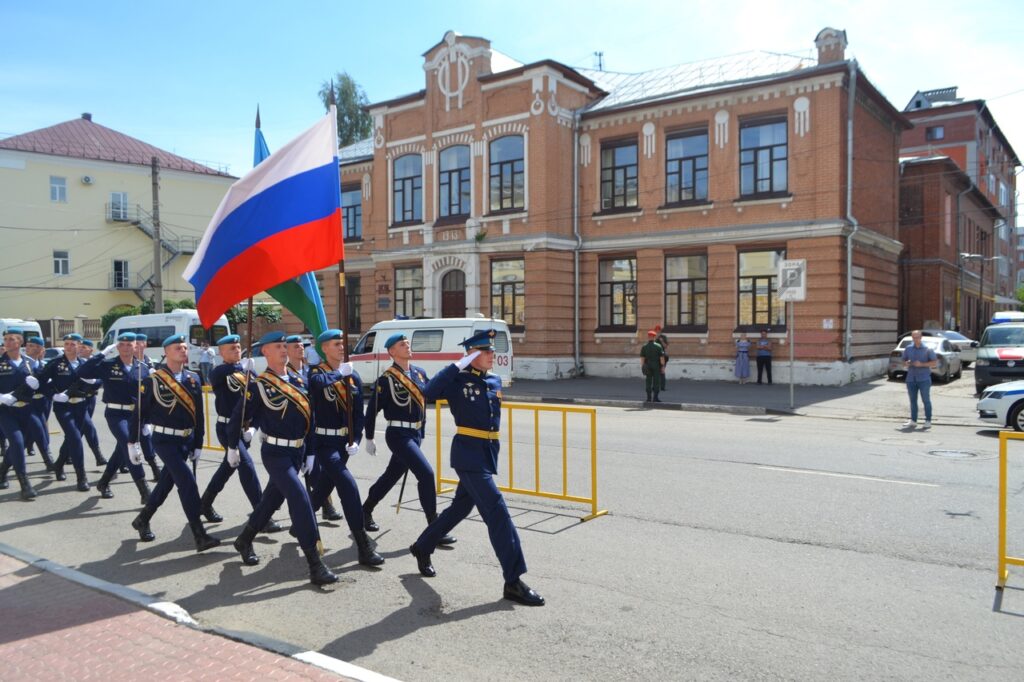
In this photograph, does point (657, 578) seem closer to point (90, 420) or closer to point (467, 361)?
point (467, 361)

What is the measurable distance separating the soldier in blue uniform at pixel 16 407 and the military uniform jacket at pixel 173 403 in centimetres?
318

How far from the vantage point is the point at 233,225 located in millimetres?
7258

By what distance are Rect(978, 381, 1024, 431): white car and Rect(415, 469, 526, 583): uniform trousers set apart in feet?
37.2

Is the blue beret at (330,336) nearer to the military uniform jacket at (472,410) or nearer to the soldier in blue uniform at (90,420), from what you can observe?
the military uniform jacket at (472,410)

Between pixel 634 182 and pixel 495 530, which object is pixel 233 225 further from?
pixel 634 182

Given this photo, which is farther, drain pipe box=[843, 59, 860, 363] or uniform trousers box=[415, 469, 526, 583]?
drain pipe box=[843, 59, 860, 363]

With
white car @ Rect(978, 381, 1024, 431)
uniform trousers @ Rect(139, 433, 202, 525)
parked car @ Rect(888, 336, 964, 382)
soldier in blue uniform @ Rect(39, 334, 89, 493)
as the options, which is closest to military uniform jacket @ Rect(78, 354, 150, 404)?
soldier in blue uniform @ Rect(39, 334, 89, 493)

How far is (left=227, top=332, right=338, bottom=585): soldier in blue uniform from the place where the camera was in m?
5.97

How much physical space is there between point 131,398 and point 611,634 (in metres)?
6.74

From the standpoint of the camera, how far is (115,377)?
9125 millimetres

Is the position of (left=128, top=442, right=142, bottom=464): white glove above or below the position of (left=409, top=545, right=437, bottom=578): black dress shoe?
above

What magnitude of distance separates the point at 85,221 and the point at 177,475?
4790 centimetres

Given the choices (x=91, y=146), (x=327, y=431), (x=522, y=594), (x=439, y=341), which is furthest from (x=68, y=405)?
(x=91, y=146)

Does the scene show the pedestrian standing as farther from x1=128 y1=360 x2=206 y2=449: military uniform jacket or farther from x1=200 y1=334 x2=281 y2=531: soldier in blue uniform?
x1=128 y1=360 x2=206 y2=449: military uniform jacket
